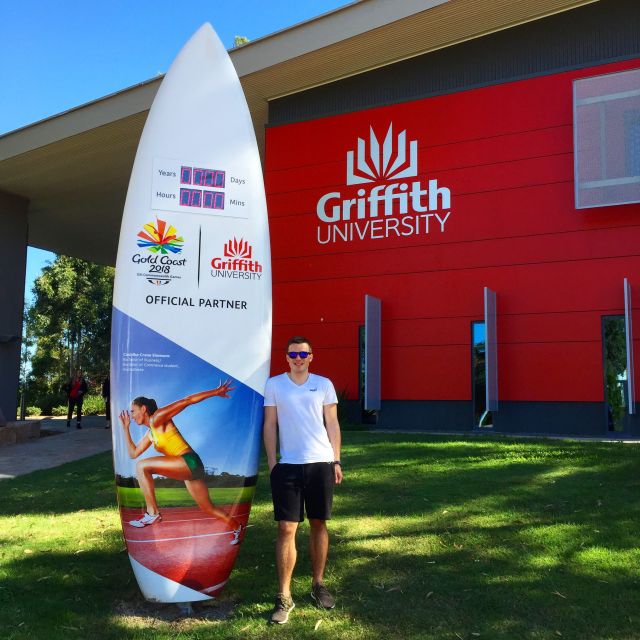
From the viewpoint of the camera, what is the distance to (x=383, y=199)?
614 inches

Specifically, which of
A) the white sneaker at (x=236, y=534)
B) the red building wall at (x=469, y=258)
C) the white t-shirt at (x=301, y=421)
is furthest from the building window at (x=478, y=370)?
the white t-shirt at (x=301, y=421)

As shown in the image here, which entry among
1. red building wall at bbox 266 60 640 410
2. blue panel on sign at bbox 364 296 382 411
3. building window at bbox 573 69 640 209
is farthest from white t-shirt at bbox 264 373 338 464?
building window at bbox 573 69 640 209

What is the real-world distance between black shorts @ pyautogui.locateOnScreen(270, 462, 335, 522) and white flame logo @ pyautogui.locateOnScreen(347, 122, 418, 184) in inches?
477

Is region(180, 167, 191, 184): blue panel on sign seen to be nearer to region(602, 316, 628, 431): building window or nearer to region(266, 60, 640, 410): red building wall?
region(266, 60, 640, 410): red building wall

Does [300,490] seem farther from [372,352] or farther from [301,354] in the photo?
[372,352]

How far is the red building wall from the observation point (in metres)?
13.7

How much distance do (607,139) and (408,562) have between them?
1099 cm

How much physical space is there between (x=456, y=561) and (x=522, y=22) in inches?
505

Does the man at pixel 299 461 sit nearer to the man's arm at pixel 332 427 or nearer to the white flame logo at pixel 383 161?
the man's arm at pixel 332 427

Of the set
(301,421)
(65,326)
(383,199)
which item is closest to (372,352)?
(383,199)

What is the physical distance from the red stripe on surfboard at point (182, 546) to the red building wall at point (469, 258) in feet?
35.2

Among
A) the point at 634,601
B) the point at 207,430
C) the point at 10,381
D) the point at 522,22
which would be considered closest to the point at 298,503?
the point at 207,430

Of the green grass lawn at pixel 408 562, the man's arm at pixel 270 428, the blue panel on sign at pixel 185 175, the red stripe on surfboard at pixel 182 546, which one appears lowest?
the green grass lawn at pixel 408 562

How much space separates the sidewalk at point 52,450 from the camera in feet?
35.4
